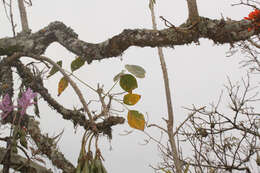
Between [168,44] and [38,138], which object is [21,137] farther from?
[168,44]

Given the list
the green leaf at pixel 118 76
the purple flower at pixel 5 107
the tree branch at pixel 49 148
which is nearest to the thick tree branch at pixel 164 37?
the green leaf at pixel 118 76

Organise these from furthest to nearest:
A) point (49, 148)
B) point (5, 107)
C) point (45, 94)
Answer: point (45, 94), point (49, 148), point (5, 107)

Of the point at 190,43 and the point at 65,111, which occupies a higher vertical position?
the point at 190,43

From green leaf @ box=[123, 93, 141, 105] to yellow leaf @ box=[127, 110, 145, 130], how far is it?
37 mm

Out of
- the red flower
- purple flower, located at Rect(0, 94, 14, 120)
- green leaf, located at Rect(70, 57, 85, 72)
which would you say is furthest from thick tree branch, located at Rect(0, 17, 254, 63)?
purple flower, located at Rect(0, 94, 14, 120)

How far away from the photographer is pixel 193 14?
1.19 meters

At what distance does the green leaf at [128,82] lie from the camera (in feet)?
2.86

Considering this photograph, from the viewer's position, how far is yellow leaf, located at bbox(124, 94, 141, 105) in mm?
853

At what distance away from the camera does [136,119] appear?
0.87 metres

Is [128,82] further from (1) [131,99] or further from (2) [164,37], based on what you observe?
(2) [164,37]

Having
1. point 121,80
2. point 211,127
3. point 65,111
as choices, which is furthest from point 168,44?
point 211,127

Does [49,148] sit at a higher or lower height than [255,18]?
lower

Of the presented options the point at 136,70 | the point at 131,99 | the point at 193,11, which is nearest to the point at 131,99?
the point at 131,99

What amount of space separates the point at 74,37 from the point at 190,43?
0.56 m
